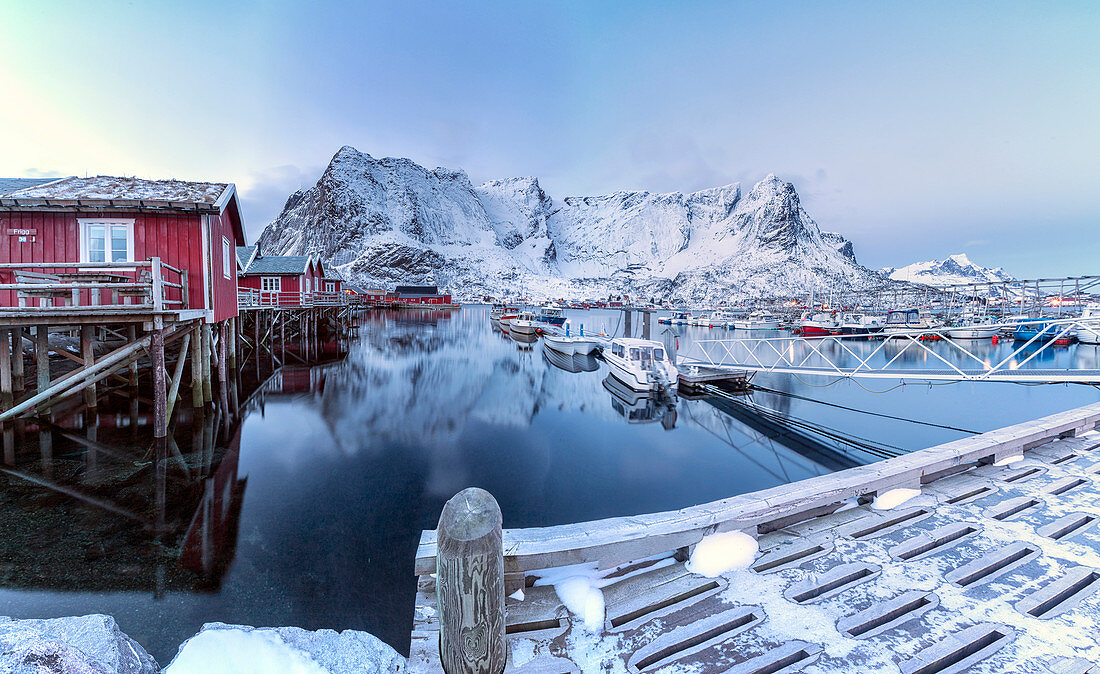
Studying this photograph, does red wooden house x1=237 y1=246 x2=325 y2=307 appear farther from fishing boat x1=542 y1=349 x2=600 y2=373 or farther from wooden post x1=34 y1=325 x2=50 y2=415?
wooden post x1=34 y1=325 x2=50 y2=415

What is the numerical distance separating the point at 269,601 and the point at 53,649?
4.20 metres

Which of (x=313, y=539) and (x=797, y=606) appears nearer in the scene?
(x=797, y=606)

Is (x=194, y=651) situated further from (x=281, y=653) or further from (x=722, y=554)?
(x=722, y=554)

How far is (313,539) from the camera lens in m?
7.75

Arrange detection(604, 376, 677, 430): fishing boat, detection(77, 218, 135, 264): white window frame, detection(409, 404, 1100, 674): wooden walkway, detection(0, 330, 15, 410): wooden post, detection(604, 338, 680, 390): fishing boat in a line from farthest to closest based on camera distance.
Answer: detection(604, 338, 680, 390): fishing boat < detection(604, 376, 677, 430): fishing boat < detection(77, 218, 135, 264): white window frame < detection(0, 330, 15, 410): wooden post < detection(409, 404, 1100, 674): wooden walkway

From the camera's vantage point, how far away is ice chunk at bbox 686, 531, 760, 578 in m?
3.80

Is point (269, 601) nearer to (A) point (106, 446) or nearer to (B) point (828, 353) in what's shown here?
(A) point (106, 446)

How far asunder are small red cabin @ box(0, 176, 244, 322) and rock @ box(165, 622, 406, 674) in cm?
1172

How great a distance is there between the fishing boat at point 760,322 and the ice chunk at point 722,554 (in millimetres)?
53278

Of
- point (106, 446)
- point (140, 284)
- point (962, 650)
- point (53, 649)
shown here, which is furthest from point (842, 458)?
point (106, 446)

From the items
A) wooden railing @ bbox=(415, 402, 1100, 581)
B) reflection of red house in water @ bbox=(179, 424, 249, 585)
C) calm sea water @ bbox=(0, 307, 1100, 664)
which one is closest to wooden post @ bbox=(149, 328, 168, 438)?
calm sea water @ bbox=(0, 307, 1100, 664)

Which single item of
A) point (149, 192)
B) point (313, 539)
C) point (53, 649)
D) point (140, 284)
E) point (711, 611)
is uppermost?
point (149, 192)

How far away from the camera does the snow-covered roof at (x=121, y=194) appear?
1198 cm

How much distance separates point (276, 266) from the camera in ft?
124
